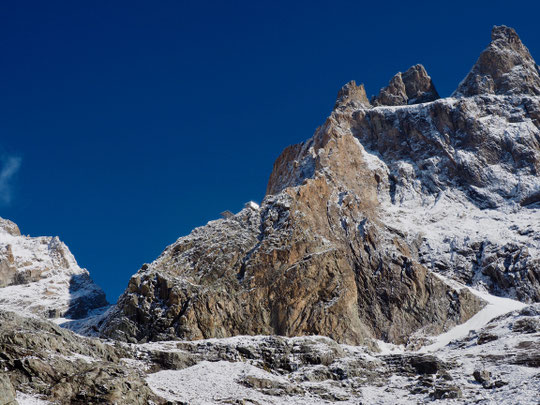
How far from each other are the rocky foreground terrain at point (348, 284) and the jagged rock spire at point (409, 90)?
24.5 inches

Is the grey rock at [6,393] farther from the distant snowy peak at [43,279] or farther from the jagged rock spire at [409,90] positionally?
the jagged rock spire at [409,90]

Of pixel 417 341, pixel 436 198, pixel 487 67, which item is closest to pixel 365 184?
pixel 436 198

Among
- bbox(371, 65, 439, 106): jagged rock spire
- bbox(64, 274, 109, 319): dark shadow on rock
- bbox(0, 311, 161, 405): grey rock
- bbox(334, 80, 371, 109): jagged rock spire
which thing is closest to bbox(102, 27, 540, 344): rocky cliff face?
bbox(334, 80, 371, 109): jagged rock spire

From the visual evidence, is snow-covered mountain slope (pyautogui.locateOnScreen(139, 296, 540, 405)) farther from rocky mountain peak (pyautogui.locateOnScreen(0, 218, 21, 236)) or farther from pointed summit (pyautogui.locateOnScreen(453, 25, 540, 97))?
rocky mountain peak (pyautogui.locateOnScreen(0, 218, 21, 236))

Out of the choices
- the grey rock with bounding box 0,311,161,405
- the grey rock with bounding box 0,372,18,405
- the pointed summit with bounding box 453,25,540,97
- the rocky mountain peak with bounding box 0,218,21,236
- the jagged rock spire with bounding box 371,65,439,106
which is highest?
the jagged rock spire with bounding box 371,65,439,106

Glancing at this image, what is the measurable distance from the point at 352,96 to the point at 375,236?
222ft

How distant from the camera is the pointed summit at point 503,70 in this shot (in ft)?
513

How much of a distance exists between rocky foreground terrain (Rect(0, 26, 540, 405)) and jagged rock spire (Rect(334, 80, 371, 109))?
2.04 feet

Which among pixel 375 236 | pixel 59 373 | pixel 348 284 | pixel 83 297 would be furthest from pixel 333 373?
pixel 83 297

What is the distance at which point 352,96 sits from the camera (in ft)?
559

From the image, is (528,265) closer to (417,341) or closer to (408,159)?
(417,341)

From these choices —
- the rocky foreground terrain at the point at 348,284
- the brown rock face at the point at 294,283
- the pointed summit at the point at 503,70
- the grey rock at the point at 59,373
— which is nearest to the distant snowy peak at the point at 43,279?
the rocky foreground terrain at the point at 348,284

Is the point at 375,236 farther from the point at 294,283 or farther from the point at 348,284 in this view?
the point at 294,283

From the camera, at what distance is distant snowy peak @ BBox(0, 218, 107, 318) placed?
138500 millimetres
